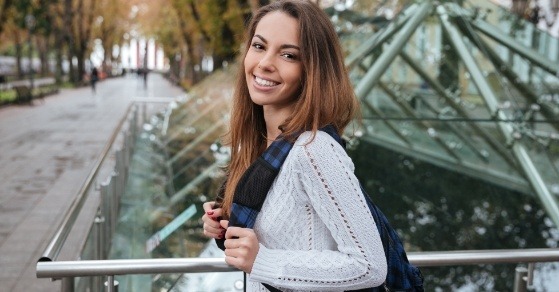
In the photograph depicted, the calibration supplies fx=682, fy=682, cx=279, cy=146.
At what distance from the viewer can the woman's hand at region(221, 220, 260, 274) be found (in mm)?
1625

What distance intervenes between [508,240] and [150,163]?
408cm

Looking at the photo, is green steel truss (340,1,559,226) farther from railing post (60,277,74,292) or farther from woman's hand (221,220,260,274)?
woman's hand (221,220,260,274)

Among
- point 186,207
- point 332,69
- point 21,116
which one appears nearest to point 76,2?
point 21,116

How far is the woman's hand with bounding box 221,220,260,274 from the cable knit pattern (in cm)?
2

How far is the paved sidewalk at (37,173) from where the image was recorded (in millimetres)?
6488

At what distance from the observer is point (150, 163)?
Answer: 7.95 metres

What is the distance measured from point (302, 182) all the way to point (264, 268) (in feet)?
0.75

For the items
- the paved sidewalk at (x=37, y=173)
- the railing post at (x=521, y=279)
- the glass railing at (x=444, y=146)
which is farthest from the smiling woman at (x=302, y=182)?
the glass railing at (x=444, y=146)

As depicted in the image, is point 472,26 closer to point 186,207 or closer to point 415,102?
point 415,102

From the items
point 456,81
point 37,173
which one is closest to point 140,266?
point 456,81

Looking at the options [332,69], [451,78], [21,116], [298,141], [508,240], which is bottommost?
[21,116]

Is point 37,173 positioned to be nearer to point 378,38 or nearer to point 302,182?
point 378,38

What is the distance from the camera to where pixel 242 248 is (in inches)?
64.4

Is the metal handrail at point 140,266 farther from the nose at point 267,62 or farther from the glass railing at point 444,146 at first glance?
the glass railing at point 444,146
